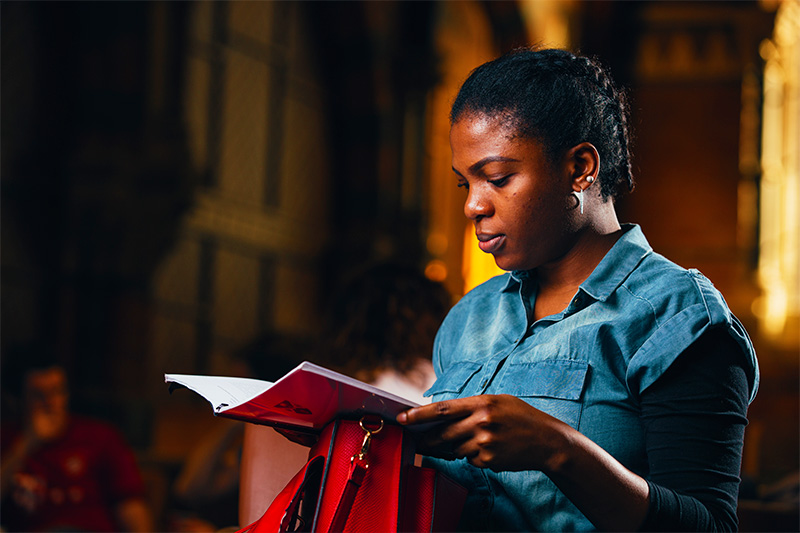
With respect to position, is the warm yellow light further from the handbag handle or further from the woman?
the handbag handle

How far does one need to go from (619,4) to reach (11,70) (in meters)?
6.48

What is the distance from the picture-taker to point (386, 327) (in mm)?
2434

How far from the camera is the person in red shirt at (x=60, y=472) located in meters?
3.28

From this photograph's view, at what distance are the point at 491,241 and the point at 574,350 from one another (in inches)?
6.6

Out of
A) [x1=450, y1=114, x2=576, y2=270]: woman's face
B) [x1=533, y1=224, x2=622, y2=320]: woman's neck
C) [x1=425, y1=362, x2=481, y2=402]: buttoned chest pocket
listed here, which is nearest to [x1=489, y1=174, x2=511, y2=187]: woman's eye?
[x1=450, y1=114, x2=576, y2=270]: woman's face

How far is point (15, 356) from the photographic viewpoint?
357 centimetres

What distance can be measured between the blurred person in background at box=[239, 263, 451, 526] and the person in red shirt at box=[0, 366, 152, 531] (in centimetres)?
143

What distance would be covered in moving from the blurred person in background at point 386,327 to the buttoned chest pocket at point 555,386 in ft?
4.05

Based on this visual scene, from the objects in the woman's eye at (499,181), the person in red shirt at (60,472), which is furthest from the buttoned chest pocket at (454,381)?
the person in red shirt at (60,472)

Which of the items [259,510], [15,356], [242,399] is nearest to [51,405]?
[15,356]

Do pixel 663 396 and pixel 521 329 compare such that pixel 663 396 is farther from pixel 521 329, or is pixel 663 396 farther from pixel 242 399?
pixel 242 399

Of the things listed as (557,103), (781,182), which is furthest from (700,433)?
(781,182)

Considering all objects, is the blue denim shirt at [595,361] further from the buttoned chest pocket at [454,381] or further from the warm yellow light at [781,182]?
the warm yellow light at [781,182]

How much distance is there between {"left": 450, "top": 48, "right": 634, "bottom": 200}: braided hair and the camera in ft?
3.54
